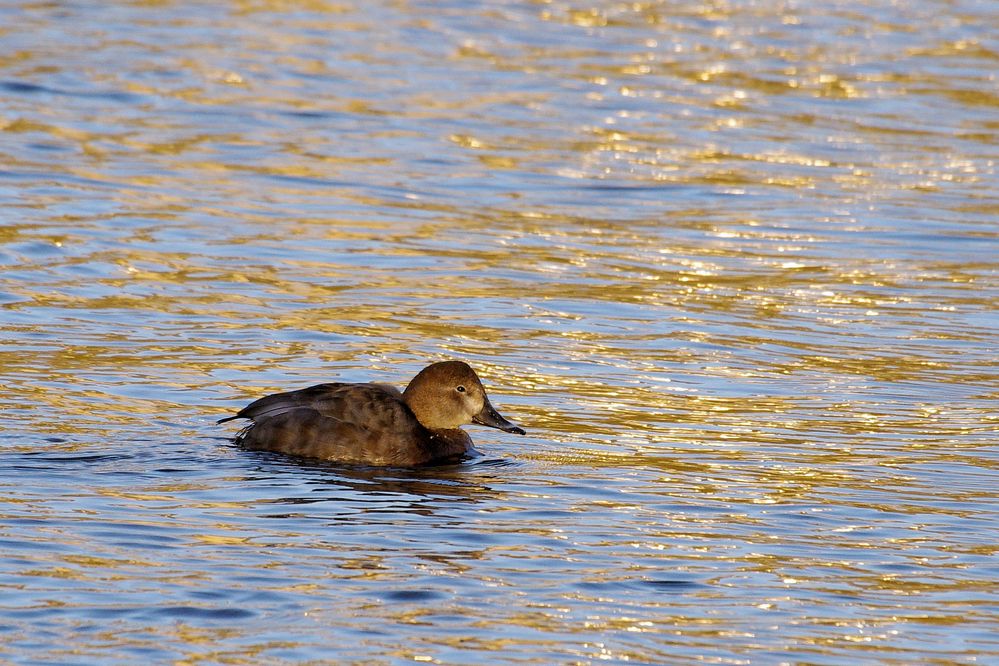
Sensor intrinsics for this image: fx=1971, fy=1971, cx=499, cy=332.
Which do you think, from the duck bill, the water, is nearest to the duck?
the duck bill

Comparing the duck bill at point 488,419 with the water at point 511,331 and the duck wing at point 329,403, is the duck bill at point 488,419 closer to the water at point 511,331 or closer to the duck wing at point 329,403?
the water at point 511,331

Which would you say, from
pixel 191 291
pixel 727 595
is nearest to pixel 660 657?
pixel 727 595

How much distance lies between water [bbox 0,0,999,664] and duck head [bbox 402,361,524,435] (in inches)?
9.5

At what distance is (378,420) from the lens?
10250 mm

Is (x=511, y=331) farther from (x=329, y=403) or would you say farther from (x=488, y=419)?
(x=329, y=403)

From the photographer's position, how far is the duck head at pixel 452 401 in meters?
10.4

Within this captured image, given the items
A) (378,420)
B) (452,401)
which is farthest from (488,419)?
(378,420)

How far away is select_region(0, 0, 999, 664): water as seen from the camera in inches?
302

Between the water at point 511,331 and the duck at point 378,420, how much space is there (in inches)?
6.1

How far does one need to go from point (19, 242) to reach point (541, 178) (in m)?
5.35

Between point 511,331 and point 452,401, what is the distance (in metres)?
2.76

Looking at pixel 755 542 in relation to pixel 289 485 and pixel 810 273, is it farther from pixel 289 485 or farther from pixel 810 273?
pixel 810 273

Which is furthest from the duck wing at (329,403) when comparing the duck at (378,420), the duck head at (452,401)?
the duck head at (452,401)

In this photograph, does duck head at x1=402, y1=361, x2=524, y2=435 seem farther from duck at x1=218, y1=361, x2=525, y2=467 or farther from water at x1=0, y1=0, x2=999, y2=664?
water at x1=0, y1=0, x2=999, y2=664
